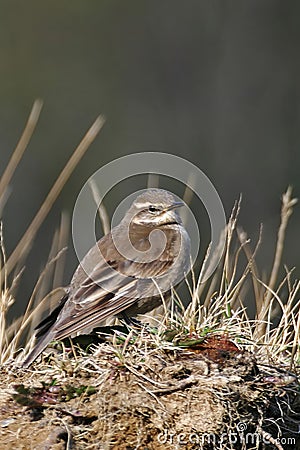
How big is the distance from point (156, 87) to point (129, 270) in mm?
12577

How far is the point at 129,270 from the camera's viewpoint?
6164mm

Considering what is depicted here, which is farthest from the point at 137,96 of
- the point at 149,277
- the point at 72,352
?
the point at 72,352

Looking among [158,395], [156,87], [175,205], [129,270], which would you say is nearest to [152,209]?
[175,205]

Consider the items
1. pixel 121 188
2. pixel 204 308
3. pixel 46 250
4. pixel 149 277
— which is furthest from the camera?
pixel 121 188

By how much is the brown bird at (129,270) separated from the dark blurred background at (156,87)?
8.24 metres

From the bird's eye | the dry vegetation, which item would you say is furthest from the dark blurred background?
the dry vegetation

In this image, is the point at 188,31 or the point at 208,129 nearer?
the point at 208,129

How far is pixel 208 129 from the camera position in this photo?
17344 mm

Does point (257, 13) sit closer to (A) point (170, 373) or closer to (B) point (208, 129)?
(B) point (208, 129)

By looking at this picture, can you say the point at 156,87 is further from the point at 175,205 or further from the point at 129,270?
the point at 129,270

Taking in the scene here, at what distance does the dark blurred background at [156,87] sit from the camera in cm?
1630

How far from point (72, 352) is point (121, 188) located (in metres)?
11.4

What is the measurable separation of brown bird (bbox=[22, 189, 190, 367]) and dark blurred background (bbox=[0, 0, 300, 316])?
8.24 metres

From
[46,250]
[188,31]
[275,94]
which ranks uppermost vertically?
[188,31]
